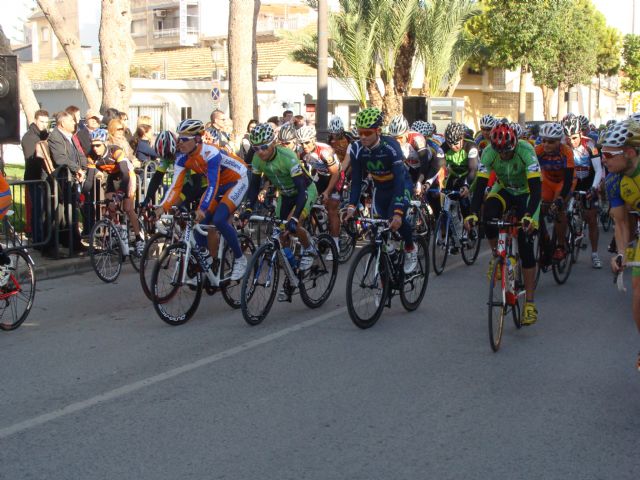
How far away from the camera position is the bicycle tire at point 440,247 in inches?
453

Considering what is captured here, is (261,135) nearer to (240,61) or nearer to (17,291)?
(17,291)

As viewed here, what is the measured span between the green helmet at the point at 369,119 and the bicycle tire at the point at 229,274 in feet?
6.18

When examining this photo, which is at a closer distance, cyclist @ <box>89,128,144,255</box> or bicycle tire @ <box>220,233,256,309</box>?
bicycle tire @ <box>220,233,256,309</box>

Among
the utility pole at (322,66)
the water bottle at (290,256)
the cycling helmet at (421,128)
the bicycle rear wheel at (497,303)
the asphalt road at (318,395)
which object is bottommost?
the asphalt road at (318,395)

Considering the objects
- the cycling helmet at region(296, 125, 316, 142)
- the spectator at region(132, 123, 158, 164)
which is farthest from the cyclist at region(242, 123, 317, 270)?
the spectator at region(132, 123, 158, 164)

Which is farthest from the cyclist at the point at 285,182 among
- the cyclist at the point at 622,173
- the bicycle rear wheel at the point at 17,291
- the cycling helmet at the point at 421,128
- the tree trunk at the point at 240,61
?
the tree trunk at the point at 240,61

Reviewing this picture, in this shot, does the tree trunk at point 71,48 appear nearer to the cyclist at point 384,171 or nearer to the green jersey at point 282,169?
the green jersey at point 282,169

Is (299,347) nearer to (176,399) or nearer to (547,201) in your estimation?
(176,399)

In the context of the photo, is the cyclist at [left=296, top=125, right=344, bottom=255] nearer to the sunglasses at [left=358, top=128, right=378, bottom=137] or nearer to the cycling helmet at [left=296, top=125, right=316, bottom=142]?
the cycling helmet at [left=296, top=125, right=316, bottom=142]

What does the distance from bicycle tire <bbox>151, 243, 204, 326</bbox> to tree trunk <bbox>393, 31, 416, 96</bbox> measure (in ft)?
83.3

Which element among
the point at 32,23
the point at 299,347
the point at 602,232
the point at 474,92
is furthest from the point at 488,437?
the point at 32,23

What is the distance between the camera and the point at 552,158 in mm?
10422

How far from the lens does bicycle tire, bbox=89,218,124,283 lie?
36.7ft

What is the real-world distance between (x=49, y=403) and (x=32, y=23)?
73687 mm
